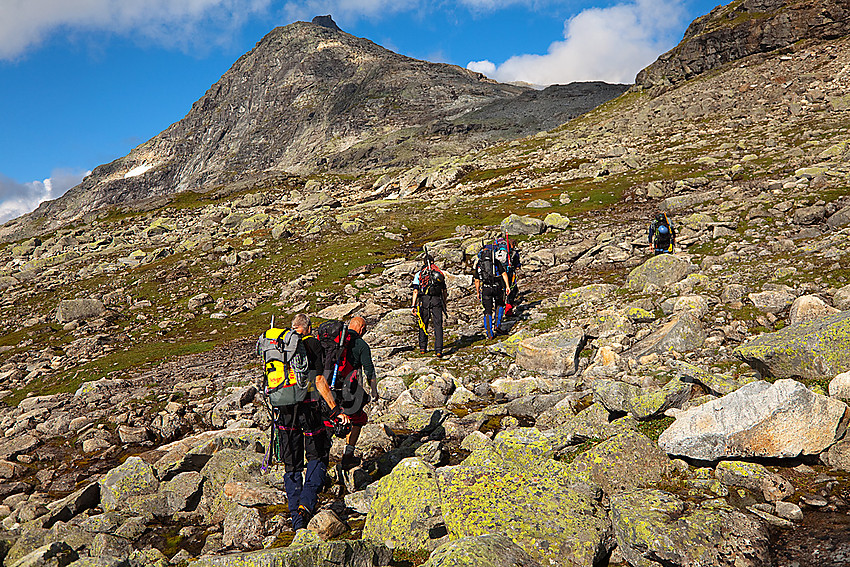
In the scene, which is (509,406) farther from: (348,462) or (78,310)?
(78,310)

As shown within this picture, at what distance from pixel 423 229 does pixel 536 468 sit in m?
39.8

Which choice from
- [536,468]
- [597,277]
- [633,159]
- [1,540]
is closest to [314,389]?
[536,468]

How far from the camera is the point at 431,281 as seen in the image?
16172mm

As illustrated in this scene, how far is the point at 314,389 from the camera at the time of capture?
8203 mm

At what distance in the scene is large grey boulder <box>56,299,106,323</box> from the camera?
31.2 meters

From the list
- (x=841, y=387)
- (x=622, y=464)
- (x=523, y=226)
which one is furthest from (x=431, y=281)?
(x=523, y=226)

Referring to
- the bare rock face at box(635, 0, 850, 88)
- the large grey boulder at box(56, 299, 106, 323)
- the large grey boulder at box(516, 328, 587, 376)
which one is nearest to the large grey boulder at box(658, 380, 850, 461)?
the large grey boulder at box(516, 328, 587, 376)

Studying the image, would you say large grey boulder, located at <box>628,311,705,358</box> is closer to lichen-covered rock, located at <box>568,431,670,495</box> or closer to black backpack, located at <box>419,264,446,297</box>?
lichen-covered rock, located at <box>568,431,670,495</box>

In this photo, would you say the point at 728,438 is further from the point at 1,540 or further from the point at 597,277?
the point at 597,277

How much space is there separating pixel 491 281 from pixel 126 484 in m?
12.1

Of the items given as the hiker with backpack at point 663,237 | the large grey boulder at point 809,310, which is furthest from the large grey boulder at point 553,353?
the hiker with backpack at point 663,237

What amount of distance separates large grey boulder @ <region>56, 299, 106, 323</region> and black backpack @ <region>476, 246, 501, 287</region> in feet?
93.9

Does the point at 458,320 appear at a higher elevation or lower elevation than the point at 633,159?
lower

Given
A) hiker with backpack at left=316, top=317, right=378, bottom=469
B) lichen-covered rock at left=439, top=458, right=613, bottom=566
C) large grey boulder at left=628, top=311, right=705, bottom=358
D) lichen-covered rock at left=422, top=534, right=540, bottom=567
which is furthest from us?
large grey boulder at left=628, top=311, right=705, bottom=358
